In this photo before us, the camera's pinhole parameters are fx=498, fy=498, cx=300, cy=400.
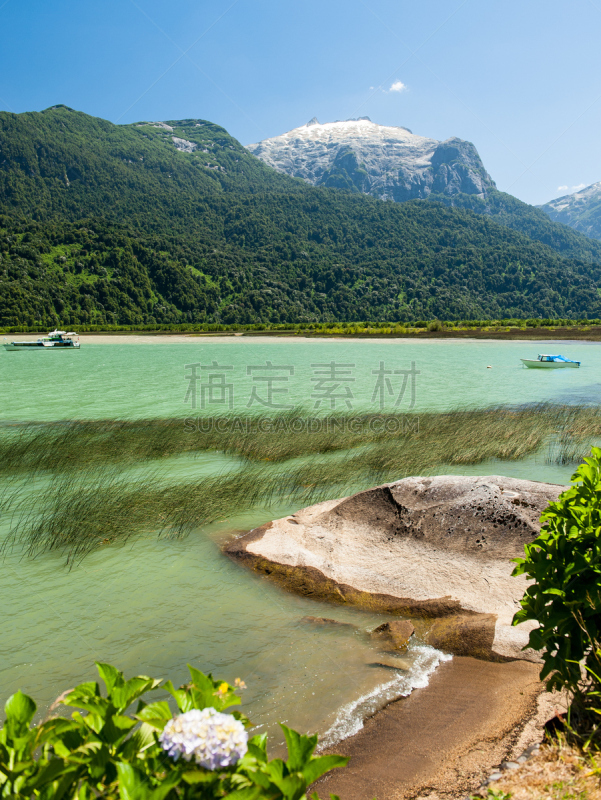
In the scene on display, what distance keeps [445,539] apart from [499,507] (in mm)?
912

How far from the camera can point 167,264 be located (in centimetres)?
15038

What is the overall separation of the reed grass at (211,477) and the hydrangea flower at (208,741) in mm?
6855

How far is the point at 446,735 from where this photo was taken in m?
3.98

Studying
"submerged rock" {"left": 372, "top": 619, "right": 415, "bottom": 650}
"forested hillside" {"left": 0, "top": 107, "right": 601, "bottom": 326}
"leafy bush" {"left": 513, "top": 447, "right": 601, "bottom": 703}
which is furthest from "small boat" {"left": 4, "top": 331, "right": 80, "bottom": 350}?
"leafy bush" {"left": 513, "top": 447, "right": 601, "bottom": 703}

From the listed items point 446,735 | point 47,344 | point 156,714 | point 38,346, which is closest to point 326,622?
point 446,735

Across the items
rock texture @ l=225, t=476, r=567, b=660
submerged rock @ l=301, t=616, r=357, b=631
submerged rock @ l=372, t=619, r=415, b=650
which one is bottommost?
submerged rock @ l=301, t=616, r=357, b=631

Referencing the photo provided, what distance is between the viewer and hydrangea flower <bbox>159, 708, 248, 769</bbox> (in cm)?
143

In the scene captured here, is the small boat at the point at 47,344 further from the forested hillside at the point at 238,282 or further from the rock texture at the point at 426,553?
the rock texture at the point at 426,553

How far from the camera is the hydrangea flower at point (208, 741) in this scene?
1.43 meters

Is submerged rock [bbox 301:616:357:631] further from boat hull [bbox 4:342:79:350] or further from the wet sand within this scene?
boat hull [bbox 4:342:79:350]

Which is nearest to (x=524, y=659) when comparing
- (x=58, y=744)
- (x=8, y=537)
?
(x=58, y=744)

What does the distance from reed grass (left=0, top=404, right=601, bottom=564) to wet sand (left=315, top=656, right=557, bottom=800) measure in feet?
16.4

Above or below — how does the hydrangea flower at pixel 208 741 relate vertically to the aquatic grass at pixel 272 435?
above

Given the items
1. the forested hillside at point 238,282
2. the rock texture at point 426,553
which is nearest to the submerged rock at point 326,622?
the rock texture at point 426,553
